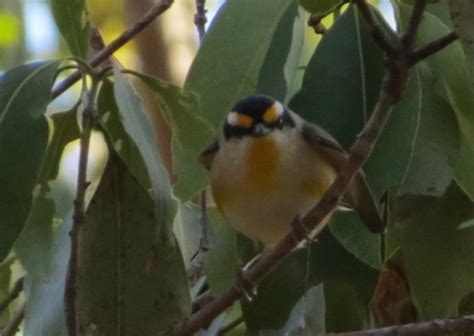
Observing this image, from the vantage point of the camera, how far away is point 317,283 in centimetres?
183

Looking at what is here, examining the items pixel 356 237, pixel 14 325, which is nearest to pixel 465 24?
pixel 356 237

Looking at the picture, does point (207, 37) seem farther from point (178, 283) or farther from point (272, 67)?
point (178, 283)

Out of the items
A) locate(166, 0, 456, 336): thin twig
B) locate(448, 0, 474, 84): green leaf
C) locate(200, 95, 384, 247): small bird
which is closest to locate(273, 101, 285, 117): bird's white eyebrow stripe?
locate(200, 95, 384, 247): small bird

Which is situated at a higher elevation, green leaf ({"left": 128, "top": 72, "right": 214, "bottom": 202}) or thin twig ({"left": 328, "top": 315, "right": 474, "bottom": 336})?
green leaf ({"left": 128, "top": 72, "right": 214, "bottom": 202})

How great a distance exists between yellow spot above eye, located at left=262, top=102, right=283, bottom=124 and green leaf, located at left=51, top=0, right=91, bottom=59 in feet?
1.10

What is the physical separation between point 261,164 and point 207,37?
0.24 m

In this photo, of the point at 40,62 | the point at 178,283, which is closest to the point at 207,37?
the point at 40,62

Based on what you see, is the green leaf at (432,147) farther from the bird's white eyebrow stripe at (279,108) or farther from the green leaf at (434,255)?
the bird's white eyebrow stripe at (279,108)

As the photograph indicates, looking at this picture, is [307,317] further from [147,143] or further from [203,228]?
[147,143]

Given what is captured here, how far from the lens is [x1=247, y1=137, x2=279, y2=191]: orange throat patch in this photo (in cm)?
192

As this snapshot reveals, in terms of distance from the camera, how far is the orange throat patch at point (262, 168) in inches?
75.5

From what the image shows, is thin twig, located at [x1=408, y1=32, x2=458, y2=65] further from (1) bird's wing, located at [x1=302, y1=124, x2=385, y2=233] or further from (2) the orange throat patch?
(2) the orange throat patch

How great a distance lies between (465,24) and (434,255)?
496 mm

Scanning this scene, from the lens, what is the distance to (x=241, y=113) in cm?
191
